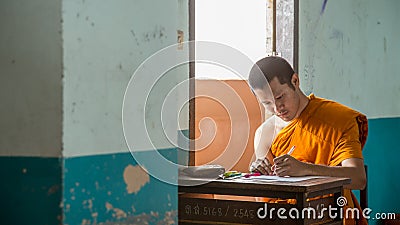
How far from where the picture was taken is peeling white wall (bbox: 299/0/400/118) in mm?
4809

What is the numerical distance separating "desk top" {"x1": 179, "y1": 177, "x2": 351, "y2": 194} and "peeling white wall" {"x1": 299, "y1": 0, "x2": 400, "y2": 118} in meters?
1.39

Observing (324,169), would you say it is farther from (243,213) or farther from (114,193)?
(114,193)

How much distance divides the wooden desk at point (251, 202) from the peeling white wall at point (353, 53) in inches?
55.9

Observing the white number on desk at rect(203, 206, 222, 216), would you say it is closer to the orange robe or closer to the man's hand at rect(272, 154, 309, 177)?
the man's hand at rect(272, 154, 309, 177)

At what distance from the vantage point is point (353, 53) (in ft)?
17.6

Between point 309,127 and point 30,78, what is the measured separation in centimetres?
169

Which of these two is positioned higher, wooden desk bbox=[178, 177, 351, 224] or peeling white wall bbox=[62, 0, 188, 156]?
peeling white wall bbox=[62, 0, 188, 156]

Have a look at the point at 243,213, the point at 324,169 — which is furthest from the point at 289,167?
the point at 243,213

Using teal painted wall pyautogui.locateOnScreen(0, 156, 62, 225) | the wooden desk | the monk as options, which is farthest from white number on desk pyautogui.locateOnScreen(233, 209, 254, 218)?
teal painted wall pyautogui.locateOnScreen(0, 156, 62, 225)

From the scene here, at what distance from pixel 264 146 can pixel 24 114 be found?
1.72 m

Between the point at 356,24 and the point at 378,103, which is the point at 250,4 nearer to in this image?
the point at 356,24

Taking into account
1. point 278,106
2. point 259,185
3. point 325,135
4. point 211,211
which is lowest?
point 211,211

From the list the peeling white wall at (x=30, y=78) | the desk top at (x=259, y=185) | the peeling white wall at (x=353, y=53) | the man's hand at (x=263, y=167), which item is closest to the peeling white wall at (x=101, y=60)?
the peeling white wall at (x=30, y=78)

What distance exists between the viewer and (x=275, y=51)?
4.57m
